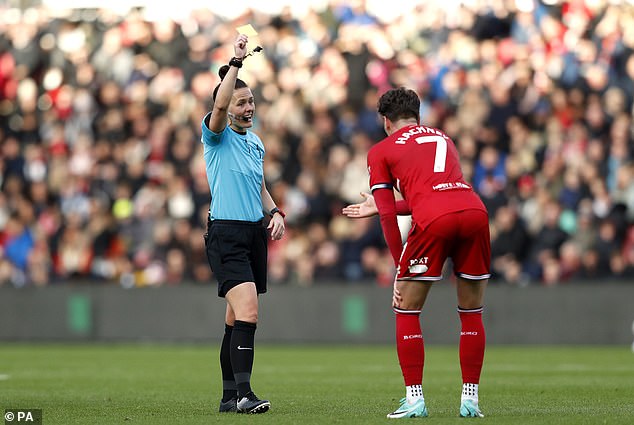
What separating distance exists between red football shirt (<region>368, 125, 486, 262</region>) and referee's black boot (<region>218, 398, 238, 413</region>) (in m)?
2.00

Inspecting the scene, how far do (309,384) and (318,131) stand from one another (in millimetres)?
9995

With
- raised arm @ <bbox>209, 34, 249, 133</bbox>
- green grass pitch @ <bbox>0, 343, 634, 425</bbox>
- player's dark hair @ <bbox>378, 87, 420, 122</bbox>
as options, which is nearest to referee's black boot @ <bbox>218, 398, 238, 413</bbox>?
green grass pitch @ <bbox>0, 343, 634, 425</bbox>

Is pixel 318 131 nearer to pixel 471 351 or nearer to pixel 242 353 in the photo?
pixel 242 353

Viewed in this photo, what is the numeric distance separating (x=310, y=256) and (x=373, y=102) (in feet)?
10.4

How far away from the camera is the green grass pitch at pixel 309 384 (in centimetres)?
1020

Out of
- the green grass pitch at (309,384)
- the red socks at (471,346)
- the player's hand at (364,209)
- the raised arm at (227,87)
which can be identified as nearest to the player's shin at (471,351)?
the red socks at (471,346)

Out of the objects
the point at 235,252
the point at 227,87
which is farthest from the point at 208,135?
the point at 235,252

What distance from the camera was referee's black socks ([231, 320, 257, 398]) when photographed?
33.8 feet

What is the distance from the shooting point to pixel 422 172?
970 cm

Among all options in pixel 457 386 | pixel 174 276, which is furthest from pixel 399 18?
pixel 457 386

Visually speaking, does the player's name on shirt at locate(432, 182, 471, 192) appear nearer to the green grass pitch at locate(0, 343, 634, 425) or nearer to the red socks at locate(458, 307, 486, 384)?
the red socks at locate(458, 307, 486, 384)

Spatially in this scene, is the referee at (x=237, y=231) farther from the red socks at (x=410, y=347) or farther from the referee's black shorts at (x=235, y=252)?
the red socks at (x=410, y=347)

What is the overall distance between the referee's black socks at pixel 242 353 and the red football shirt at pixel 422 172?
4.81ft

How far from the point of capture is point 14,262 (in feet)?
77.3
